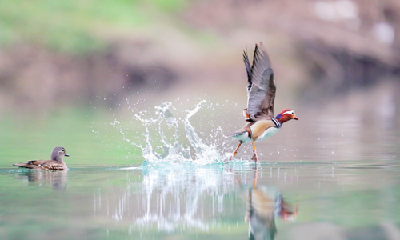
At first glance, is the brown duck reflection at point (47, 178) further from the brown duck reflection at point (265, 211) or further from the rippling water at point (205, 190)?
the brown duck reflection at point (265, 211)

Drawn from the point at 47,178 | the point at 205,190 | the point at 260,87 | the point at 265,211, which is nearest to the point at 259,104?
the point at 260,87

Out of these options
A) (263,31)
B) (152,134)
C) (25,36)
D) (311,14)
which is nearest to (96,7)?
(25,36)

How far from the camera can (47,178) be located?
11.4 m

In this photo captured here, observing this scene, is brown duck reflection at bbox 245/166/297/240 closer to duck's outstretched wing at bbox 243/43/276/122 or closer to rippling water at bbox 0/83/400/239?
rippling water at bbox 0/83/400/239

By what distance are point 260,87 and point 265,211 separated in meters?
4.71

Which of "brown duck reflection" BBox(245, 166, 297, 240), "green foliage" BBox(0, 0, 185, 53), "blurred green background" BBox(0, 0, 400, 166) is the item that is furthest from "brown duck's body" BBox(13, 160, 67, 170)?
"green foliage" BBox(0, 0, 185, 53)

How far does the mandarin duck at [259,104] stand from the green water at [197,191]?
578 millimetres

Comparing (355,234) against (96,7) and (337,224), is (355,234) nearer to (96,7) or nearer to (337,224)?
(337,224)

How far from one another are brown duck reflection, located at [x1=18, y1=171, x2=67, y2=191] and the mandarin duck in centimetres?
339

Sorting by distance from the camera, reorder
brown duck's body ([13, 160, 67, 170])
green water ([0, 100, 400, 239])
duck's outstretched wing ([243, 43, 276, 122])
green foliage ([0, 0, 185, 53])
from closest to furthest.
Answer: green water ([0, 100, 400, 239]) → brown duck's body ([13, 160, 67, 170]) → duck's outstretched wing ([243, 43, 276, 122]) → green foliage ([0, 0, 185, 53])

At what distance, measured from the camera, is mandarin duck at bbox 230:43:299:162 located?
12.5 metres

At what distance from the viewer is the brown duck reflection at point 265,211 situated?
7375mm

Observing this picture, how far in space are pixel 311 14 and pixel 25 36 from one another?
35.6m

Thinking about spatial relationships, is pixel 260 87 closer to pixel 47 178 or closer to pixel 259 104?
pixel 259 104
